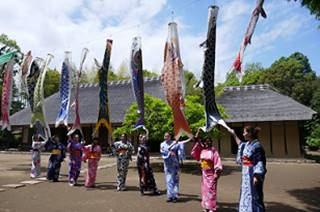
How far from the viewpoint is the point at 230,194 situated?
25.8 ft

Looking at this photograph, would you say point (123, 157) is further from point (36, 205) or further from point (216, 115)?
point (216, 115)

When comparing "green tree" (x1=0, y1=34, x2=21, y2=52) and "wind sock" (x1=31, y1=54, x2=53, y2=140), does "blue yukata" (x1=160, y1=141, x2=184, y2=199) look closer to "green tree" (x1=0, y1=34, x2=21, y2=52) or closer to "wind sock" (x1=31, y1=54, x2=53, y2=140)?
"wind sock" (x1=31, y1=54, x2=53, y2=140)

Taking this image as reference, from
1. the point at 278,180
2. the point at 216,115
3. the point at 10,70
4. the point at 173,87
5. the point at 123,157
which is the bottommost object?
the point at 278,180

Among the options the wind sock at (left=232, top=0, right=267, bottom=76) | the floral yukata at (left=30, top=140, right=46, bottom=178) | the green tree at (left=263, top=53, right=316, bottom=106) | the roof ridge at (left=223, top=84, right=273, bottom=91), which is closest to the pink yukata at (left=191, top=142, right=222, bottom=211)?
the wind sock at (left=232, top=0, right=267, bottom=76)

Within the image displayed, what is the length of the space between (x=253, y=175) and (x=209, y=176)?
3.89 ft

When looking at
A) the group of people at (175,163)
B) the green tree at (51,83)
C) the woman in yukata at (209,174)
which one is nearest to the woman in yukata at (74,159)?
the group of people at (175,163)

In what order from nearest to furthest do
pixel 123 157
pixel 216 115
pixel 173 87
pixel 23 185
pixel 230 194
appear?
pixel 216 115 < pixel 173 87 < pixel 230 194 < pixel 123 157 < pixel 23 185

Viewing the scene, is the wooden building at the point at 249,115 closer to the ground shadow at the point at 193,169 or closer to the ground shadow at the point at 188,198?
the ground shadow at the point at 193,169

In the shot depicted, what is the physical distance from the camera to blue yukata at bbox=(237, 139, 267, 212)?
486cm

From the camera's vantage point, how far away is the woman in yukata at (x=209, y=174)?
5786 millimetres

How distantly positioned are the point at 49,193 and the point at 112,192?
170cm

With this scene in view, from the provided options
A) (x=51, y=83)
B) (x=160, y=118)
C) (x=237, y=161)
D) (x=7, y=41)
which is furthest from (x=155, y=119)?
(x=51, y=83)

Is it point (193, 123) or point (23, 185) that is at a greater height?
point (193, 123)

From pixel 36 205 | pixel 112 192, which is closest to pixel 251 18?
pixel 112 192
